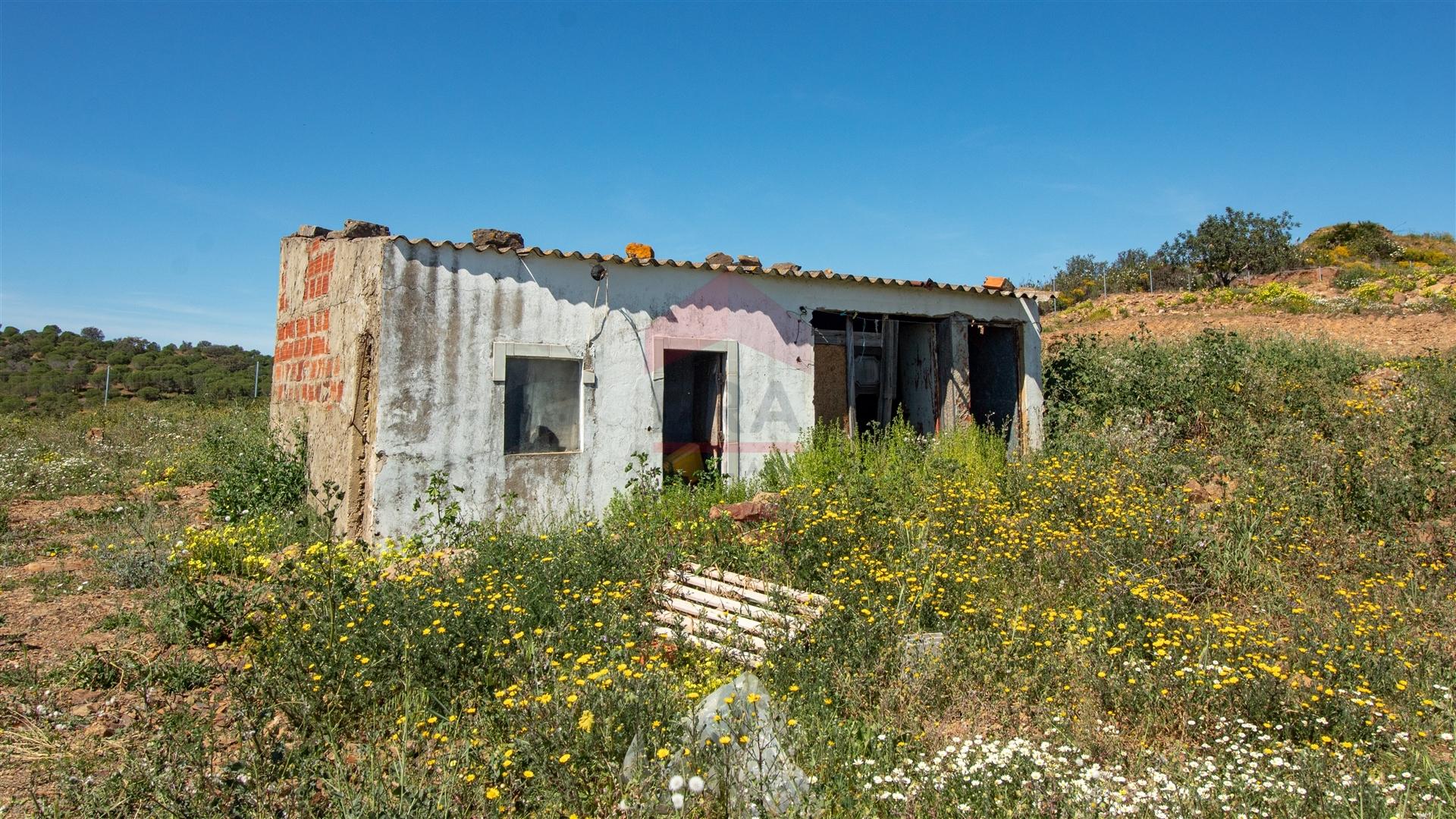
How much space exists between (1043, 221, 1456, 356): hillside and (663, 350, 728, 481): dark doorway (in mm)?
6573

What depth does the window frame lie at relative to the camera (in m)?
7.77

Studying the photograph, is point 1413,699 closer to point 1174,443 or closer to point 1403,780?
point 1403,780

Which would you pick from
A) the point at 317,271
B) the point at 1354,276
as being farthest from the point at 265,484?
the point at 1354,276

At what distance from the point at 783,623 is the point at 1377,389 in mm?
9440

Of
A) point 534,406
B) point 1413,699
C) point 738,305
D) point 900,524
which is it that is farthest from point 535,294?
point 1413,699

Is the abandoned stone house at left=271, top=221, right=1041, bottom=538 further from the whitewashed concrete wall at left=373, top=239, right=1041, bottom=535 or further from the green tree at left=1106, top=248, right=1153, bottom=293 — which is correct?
the green tree at left=1106, top=248, right=1153, bottom=293

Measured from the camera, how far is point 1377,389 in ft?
32.9

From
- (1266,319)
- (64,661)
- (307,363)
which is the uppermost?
(1266,319)

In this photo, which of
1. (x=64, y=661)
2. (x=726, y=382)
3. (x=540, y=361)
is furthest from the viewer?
(x=726, y=382)

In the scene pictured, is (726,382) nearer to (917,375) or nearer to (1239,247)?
(917,375)

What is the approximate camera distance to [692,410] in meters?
10.7

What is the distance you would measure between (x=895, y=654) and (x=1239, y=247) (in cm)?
3016

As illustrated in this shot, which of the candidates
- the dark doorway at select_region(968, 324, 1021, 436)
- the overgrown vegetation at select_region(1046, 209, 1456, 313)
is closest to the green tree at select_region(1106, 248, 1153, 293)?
the overgrown vegetation at select_region(1046, 209, 1456, 313)

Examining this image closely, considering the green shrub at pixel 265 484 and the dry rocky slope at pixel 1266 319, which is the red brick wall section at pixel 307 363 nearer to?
the green shrub at pixel 265 484
